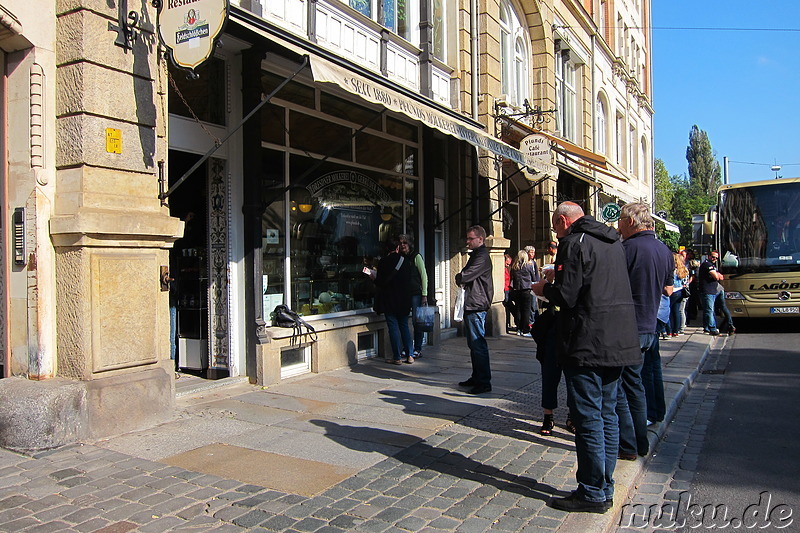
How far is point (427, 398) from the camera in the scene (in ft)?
23.4

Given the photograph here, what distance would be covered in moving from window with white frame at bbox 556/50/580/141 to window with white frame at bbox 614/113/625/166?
661 centimetres

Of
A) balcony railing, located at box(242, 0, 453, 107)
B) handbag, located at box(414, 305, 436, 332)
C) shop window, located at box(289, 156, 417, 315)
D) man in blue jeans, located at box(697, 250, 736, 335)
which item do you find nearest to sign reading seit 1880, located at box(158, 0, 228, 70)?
balcony railing, located at box(242, 0, 453, 107)

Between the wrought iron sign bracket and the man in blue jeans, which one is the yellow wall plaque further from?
the man in blue jeans

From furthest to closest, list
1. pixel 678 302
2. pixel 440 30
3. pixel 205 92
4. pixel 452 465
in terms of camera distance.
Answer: pixel 678 302, pixel 440 30, pixel 205 92, pixel 452 465

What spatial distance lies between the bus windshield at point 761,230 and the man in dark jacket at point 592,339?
1186 cm

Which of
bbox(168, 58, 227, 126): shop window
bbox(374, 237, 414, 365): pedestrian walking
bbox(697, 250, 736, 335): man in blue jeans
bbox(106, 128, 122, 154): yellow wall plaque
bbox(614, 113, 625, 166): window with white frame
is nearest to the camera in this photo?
bbox(106, 128, 122, 154): yellow wall plaque

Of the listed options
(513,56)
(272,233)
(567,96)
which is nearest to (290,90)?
(272,233)

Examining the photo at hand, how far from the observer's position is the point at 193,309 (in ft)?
26.4

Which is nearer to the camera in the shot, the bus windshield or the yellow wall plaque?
the yellow wall plaque

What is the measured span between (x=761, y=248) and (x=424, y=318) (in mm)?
8772

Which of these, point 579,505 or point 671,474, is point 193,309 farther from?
point 671,474

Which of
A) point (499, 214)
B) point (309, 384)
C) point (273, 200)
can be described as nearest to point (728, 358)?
point (499, 214)

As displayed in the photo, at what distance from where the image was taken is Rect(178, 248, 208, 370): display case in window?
7949 millimetres

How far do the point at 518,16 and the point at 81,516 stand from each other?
15.2m
